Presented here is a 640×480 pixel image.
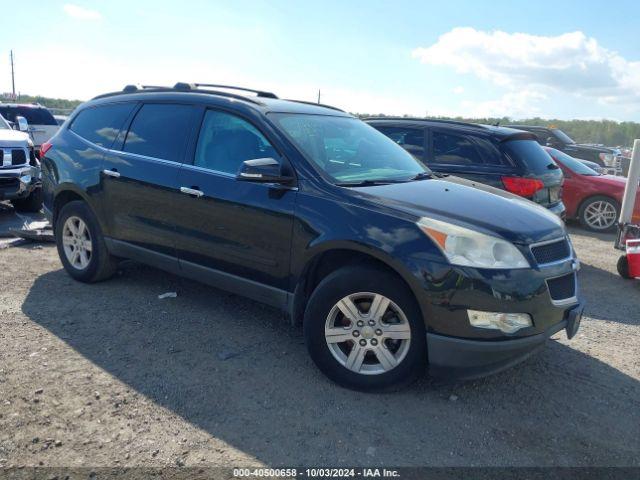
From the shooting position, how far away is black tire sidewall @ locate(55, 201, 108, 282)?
17.0 feet

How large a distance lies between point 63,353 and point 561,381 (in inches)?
137

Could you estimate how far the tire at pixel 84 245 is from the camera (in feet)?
17.0

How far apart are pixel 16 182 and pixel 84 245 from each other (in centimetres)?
397

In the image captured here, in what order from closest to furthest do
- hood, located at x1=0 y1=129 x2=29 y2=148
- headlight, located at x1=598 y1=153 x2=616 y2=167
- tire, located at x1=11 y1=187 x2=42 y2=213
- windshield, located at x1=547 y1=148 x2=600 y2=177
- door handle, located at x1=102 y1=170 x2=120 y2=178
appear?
door handle, located at x1=102 y1=170 x2=120 y2=178, hood, located at x1=0 y1=129 x2=29 y2=148, tire, located at x1=11 y1=187 x2=42 y2=213, windshield, located at x1=547 y1=148 x2=600 y2=177, headlight, located at x1=598 y1=153 x2=616 y2=167

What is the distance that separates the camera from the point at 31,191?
28.6 feet

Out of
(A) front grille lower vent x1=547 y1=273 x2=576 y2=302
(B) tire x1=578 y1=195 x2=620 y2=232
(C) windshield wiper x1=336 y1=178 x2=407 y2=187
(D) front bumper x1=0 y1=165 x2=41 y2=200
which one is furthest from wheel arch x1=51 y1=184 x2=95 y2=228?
(B) tire x1=578 y1=195 x2=620 y2=232

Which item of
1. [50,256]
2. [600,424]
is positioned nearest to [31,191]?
[50,256]

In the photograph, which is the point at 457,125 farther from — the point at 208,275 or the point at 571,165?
the point at 571,165

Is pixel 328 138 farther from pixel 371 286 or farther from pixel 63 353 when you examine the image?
pixel 63 353

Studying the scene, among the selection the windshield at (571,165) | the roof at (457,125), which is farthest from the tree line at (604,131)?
the roof at (457,125)

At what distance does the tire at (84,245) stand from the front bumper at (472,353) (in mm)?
3353

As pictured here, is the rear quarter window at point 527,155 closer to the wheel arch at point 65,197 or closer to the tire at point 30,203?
the wheel arch at point 65,197

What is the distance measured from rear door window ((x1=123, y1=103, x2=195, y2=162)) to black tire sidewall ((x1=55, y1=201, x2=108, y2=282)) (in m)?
0.81

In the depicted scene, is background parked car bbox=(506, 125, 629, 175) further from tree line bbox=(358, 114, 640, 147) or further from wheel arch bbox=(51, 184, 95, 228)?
tree line bbox=(358, 114, 640, 147)
